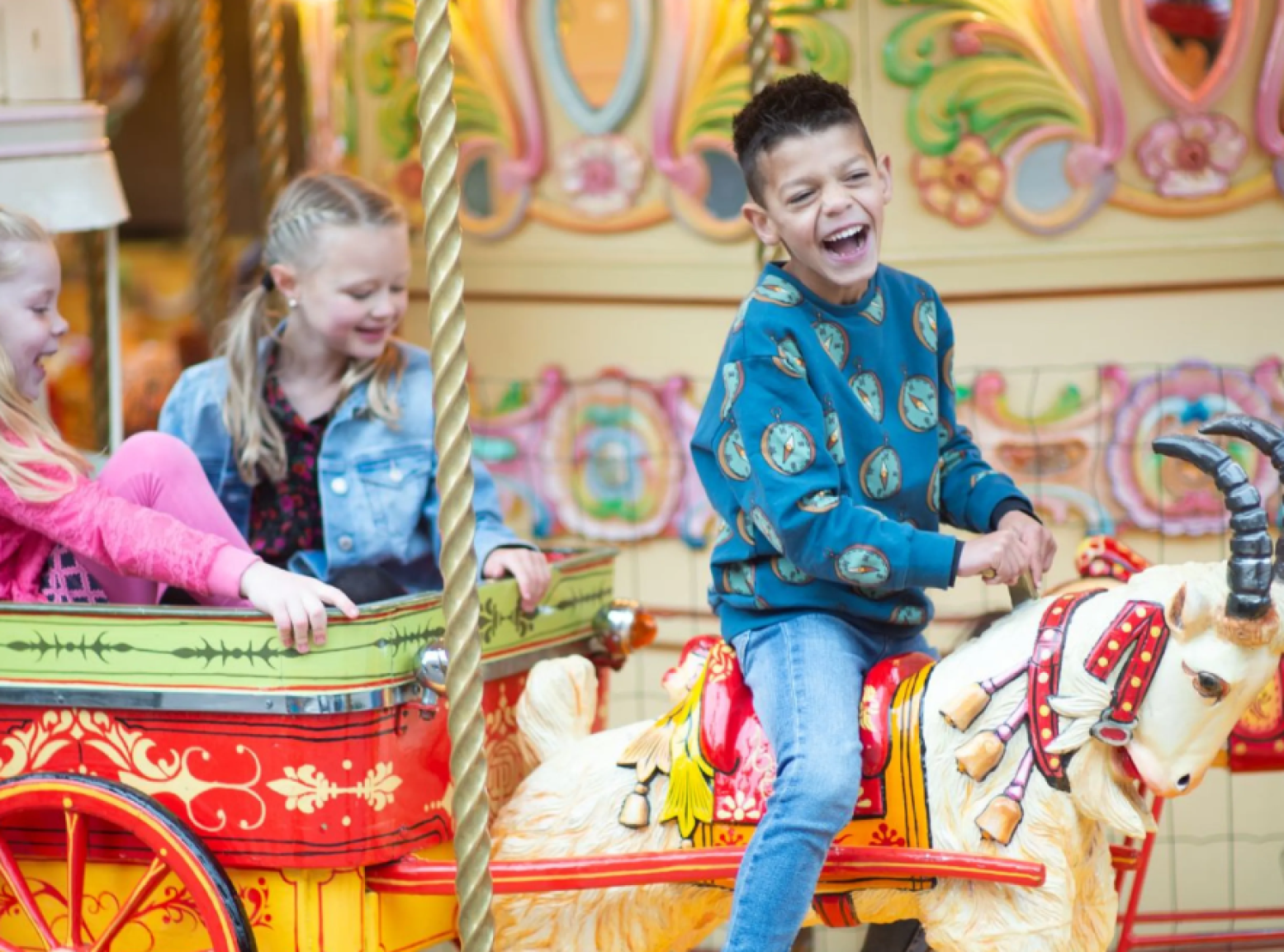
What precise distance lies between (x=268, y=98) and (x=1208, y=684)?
251 cm

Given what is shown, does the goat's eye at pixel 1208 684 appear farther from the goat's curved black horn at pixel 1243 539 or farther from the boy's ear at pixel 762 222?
the boy's ear at pixel 762 222

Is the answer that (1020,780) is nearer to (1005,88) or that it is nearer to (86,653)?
(86,653)

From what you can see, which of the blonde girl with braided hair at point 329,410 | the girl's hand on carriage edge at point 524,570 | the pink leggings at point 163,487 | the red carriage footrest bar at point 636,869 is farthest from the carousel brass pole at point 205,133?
the red carriage footrest bar at point 636,869

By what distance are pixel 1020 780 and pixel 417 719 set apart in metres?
0.77

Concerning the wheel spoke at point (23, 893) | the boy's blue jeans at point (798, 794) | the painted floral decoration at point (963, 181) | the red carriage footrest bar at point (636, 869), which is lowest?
the wheel spoke at point (23, 893)

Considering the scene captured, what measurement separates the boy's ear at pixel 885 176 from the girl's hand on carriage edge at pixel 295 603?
0.85 meters

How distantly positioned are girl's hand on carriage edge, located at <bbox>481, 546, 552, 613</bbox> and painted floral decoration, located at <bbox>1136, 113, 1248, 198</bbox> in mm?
1752

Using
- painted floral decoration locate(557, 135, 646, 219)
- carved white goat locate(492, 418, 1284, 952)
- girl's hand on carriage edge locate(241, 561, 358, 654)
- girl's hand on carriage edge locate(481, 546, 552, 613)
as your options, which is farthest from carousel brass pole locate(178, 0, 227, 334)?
carved white goat locate(492, 418, 1284, 952)

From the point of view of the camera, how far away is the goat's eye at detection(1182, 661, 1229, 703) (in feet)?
6.43

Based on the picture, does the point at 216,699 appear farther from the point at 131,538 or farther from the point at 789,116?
the point at 789,116

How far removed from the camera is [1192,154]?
11.6 feet

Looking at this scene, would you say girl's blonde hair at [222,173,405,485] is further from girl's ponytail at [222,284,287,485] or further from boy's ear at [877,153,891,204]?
boy's ear at [877,153,891,204]

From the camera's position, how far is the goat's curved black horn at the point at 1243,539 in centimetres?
190

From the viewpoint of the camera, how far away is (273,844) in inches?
85.4
